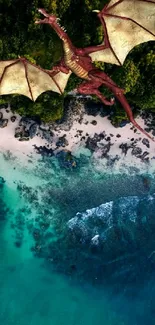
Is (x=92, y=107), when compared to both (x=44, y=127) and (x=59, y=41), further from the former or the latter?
(x=59, y=41)

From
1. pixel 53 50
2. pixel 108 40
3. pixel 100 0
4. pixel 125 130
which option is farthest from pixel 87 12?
pixel 125 130

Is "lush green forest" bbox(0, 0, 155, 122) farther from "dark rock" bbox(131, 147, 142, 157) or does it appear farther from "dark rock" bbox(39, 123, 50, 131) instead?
"dark rock" bbox(131, 147, 142, 157)

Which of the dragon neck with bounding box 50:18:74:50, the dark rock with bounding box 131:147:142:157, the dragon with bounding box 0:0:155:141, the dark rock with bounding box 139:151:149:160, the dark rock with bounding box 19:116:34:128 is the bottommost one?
the dragon neck with bounding box 50:18:74:50

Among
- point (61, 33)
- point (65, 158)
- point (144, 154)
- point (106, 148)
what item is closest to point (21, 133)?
point (65, 158)

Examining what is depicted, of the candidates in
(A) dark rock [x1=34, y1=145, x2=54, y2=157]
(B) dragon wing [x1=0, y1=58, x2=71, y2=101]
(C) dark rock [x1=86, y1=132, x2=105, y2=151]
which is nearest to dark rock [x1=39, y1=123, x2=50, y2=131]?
(A) dark rock [x1=34, y1=145, x2=54, y2=157]

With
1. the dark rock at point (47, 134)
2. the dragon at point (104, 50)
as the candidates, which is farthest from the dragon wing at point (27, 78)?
the dark rock at point (47, 134)

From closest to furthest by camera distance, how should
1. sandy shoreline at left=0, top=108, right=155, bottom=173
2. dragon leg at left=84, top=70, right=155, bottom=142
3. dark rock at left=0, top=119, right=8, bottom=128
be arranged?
dragon leg at left=84, top=70, right=155, bottom=142
dark rock at left=0, top=119, right=8, bottom=128
sandy shoreline at left=0, top=108, right=155, bottom=173

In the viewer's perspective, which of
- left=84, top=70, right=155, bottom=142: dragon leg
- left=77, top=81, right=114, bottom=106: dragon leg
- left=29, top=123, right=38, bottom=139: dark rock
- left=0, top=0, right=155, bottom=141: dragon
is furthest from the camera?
left=29, top=123, right=38, bottom=139: dark rock
